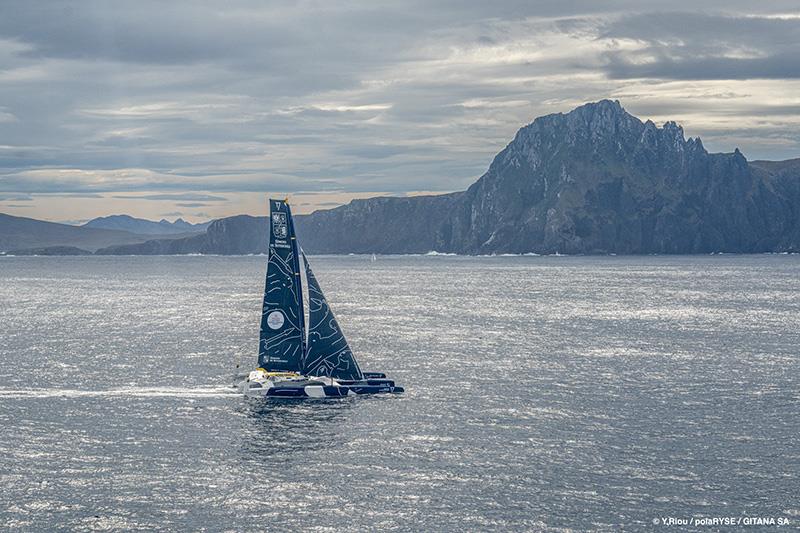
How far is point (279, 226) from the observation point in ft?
241

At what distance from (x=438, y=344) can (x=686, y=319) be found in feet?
176

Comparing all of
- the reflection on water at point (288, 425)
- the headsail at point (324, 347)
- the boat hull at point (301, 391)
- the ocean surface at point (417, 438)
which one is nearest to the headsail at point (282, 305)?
the headsail at point (324, 347)

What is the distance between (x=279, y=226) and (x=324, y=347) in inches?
427

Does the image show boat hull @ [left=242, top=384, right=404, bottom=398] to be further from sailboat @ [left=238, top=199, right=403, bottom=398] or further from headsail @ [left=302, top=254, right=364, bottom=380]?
headsail @ [left=302, top=254, right=364, bottom=380]

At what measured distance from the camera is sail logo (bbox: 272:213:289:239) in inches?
2881

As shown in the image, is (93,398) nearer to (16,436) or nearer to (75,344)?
(16,436)

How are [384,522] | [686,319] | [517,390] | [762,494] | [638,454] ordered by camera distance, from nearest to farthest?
[384,522], [762,494], [638,454], [517,390], [686,319]

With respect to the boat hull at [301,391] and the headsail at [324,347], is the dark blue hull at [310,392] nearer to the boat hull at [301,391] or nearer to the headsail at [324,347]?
the boat hull at [301,391]

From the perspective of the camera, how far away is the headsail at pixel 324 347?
7600 centimetres

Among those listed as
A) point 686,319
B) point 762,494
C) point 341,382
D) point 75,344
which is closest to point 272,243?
point 341,382

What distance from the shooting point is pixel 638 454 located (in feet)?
189

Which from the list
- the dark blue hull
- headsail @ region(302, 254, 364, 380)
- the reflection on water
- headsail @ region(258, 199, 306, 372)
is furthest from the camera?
headsail @ region(302, 254, 364, 380)

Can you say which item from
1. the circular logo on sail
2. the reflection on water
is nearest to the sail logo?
the circular logo on sail

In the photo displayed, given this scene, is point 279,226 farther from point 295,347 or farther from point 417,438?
point 417,438
